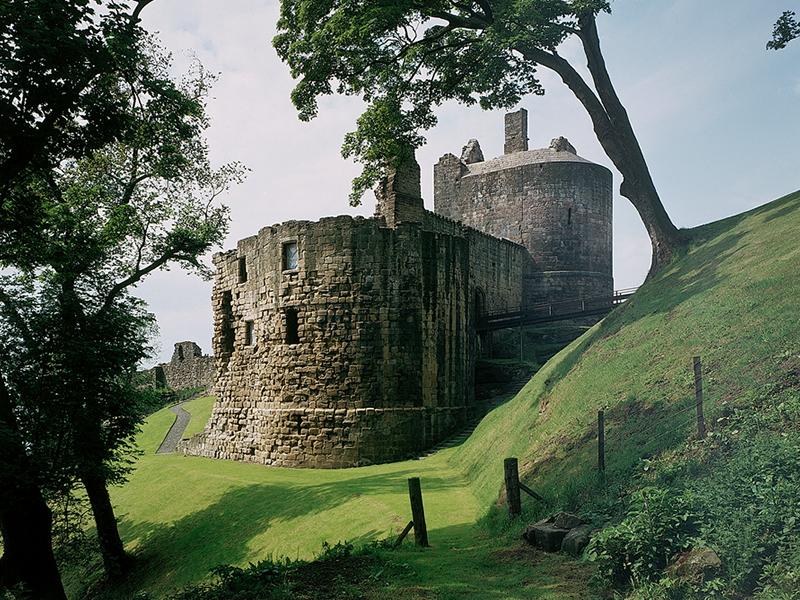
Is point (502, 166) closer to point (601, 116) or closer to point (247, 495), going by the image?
point (601, 116)

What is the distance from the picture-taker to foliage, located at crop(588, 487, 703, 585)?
252 inches

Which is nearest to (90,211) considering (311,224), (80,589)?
(311,224)

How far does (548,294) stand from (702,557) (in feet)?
106

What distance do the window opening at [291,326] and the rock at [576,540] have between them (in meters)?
15.2

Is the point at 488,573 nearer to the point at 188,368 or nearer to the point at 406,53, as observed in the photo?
the point at 406,53

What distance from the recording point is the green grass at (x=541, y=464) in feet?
29.7

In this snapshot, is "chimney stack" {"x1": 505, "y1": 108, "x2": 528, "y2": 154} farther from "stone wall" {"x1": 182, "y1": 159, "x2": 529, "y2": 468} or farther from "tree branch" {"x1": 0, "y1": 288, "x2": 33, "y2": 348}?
"tree branch" {"x1": 0, "y1": 288, "x2": 33, "y2": 348}

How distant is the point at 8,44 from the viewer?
1063 cm

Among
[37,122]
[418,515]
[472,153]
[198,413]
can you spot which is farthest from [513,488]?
[472,153]

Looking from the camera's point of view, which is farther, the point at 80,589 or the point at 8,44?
the point at 80,589

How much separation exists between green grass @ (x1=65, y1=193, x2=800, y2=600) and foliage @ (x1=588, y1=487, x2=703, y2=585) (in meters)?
0.54

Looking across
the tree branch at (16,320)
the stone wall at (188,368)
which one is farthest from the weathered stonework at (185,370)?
the tree branch at (16,320)

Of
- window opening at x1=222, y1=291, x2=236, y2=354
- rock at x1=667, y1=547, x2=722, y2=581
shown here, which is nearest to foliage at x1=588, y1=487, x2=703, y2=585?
rock at x1=667, y1=547, x2=722, y2=581

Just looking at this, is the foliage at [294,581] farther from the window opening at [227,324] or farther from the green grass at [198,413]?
the green grass at [198,413]
